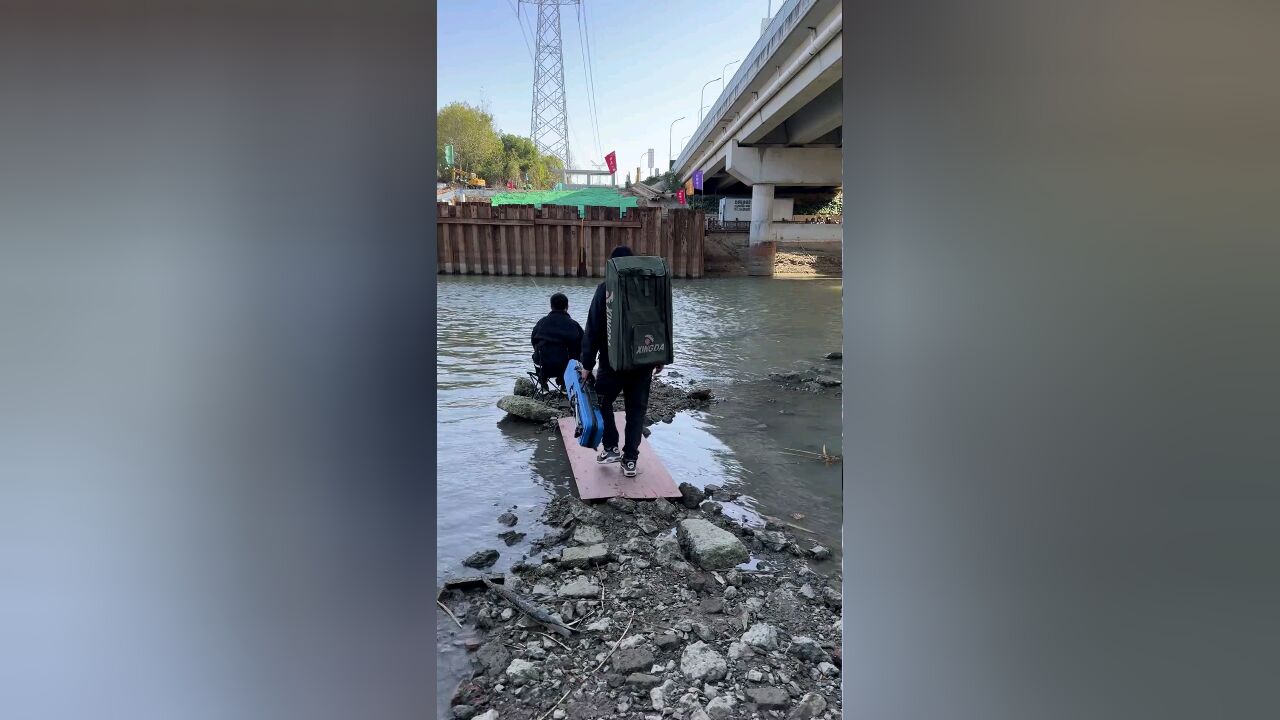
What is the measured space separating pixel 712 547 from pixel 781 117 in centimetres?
2002

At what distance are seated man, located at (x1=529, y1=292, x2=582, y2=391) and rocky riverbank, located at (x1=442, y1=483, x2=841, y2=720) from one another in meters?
2.20

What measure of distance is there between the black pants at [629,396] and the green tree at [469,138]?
150ft

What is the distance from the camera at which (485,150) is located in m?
49.9

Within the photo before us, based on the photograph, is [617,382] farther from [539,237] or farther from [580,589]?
[539,237]

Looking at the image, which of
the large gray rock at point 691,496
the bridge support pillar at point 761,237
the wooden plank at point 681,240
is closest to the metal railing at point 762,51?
the bridge support pillar at point 761,237

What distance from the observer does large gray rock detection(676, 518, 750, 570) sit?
3.81 metres

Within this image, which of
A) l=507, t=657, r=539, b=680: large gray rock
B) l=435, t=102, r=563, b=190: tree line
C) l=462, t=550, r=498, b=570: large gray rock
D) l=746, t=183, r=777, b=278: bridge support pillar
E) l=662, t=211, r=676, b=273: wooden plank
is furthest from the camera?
l=435, t=102, r=563, b=190: tree line

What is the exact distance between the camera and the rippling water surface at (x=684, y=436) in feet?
14.9

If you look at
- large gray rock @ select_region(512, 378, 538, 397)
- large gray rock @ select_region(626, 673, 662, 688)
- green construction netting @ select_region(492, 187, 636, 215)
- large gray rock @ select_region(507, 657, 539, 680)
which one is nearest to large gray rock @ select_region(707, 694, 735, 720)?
large gray rock @ select_region(626, 673, 662, 688)

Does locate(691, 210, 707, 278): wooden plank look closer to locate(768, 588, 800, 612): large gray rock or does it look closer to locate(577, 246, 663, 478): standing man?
locate(577, 246, 663, 478): standing man
